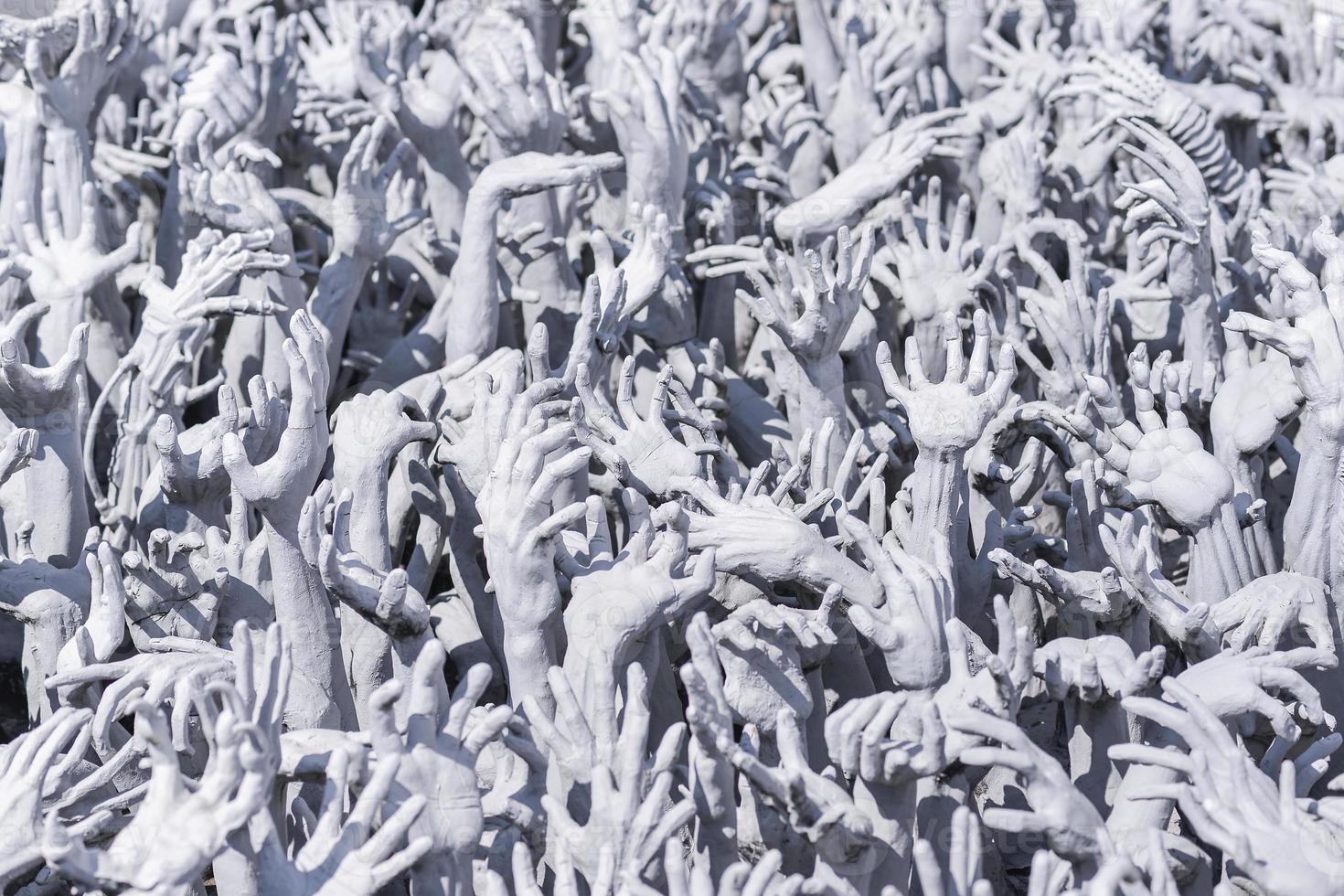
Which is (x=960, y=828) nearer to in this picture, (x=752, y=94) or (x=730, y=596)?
(x=730, y=596)

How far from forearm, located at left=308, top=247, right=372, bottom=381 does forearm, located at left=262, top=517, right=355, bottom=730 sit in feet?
4.12

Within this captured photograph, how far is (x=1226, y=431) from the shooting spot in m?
3.57

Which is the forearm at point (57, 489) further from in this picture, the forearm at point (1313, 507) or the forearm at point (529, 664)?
the forearm at point (1313, 507)

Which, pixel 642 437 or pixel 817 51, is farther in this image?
pixel 817 51

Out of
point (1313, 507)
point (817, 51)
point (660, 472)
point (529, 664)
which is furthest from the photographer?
point (817, 51)

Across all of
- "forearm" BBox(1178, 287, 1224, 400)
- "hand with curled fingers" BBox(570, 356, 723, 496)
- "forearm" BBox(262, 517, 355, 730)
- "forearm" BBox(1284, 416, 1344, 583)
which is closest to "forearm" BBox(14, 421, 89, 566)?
"forearm" BBox(262, 517, 355, 730)

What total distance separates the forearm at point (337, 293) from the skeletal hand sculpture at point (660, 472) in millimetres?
13

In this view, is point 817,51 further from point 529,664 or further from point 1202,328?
point 529,664

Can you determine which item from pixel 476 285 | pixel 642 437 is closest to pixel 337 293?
pixel 476 285

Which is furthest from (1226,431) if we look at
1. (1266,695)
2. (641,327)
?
(641,327)

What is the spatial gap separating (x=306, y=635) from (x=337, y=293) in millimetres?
1473

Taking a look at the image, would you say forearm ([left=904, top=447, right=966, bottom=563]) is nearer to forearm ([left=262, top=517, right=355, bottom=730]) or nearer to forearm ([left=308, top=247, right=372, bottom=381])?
forearm ([left=262, top=517, right=355, bottom=730])

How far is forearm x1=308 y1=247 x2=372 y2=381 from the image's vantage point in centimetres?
444

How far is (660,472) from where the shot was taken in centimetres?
352
